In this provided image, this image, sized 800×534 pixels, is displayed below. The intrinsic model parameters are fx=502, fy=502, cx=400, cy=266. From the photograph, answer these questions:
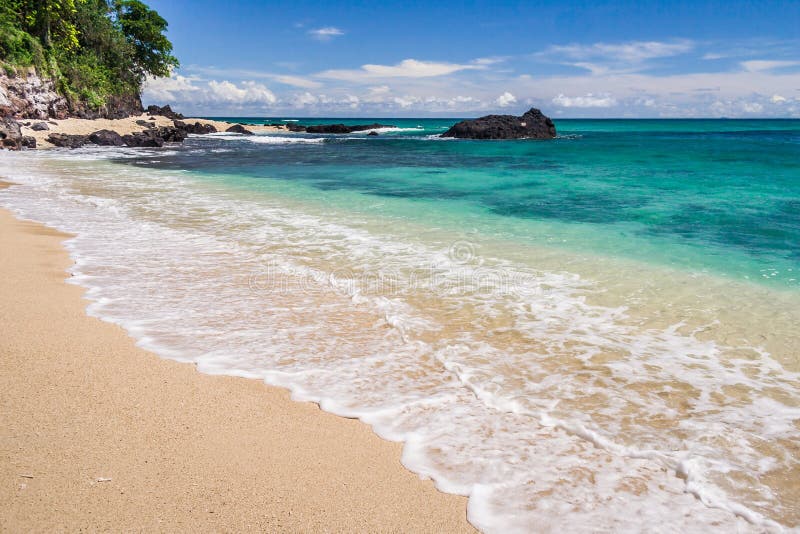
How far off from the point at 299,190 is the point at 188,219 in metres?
5.96

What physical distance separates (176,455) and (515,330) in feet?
11.0

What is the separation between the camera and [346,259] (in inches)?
312

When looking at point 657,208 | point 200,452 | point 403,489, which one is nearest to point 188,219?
point 200,452

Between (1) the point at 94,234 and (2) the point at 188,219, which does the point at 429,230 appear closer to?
(2) the point at 188,219

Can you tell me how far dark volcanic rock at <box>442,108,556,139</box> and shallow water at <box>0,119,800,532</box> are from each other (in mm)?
44075

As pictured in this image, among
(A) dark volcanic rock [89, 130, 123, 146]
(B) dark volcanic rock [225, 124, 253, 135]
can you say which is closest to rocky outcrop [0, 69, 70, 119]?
(A) dark volcanic rock [89, 130, 123, 146]

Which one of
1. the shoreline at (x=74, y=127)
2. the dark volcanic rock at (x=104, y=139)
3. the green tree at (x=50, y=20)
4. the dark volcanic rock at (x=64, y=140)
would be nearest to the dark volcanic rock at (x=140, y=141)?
the dark volcanic rock at (x=104, y=139)

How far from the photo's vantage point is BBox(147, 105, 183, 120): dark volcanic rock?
60156 millimetres

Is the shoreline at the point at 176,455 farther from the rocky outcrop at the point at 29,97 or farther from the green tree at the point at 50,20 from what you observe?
the green tree at the point at 50,20

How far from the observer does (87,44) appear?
4831cm

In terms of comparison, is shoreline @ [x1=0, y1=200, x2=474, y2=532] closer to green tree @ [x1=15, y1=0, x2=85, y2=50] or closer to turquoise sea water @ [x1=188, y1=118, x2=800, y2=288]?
turquoise sea water @ [x1=188, y1=118, x2=800, y2=288]

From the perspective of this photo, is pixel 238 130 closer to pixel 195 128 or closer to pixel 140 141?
pixel 195 128

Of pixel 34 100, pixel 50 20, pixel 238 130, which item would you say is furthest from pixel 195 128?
pixel 34 100

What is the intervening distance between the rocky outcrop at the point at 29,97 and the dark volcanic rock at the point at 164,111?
20.5m
